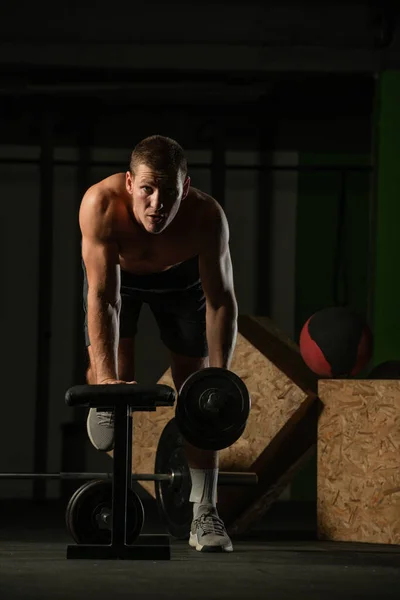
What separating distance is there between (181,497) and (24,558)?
0.92m

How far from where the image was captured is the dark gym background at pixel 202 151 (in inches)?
247

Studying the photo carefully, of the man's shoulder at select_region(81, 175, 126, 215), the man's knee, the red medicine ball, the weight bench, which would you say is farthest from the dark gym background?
the weight bench

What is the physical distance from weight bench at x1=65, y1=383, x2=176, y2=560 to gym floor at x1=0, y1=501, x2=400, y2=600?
0.06 meters

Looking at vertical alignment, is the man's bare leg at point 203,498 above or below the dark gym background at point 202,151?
below

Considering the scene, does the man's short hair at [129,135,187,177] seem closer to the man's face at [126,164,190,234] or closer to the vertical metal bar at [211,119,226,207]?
the man's face at [126,164,190,234]

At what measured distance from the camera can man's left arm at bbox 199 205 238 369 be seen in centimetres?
375

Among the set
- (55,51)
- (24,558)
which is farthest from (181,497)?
(55,51)

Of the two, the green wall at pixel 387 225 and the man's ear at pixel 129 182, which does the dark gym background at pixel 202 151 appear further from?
the man's ear at pixel 129 182

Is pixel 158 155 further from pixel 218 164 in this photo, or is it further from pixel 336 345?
pixel 218 164

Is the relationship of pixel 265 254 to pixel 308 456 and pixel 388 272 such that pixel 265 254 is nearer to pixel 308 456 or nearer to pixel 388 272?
pixel 388 272

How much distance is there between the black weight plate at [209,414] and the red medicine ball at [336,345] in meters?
1.18

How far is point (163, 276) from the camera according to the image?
3918mm

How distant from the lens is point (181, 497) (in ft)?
14.1

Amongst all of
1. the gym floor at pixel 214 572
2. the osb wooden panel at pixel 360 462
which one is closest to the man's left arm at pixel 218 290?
the gym floor at pixel 214 572
